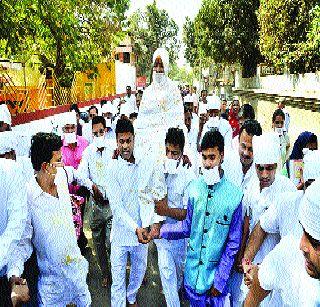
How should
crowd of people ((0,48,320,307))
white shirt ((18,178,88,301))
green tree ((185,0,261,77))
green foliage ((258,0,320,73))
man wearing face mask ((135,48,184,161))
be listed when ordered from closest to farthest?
crowd of people ((0,48,320,307)), white shirt ((18,178,88,301)), man wearing face mask ((135,48,184,161)), green foliage ((258,0,320,73)), green tree ((185,0,261,77))

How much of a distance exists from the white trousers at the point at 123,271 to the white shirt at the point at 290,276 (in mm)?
2484

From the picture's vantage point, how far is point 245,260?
3.20m

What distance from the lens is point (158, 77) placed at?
18.0ft

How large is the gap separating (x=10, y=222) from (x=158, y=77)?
10.4ft

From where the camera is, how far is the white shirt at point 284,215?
2.91 metres

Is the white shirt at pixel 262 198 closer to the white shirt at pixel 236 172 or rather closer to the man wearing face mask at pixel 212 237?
the man wearing face mask at pixel 212 237

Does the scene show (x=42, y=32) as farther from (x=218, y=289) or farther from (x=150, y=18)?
(x=150, y=18)

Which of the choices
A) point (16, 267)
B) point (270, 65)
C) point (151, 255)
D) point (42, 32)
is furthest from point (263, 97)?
point (16, 267)

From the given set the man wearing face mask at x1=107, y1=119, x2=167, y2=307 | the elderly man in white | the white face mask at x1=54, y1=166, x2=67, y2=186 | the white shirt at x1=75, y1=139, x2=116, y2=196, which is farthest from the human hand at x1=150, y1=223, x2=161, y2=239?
the elderly man in white

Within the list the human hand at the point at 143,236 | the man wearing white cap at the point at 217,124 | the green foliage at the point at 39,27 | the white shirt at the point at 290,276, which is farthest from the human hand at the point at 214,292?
the green foliage at the point at 39,27

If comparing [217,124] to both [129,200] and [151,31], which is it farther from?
[151,31]

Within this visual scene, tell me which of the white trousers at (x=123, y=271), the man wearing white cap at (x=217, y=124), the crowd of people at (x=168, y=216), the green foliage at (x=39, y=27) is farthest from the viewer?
the green foliage at (x=39, y=27)

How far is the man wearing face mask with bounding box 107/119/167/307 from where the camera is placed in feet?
14.1

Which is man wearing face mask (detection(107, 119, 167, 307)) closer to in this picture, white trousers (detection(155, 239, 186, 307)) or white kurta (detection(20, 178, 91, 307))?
white trousers (detection(155, 239, 186, 307))
